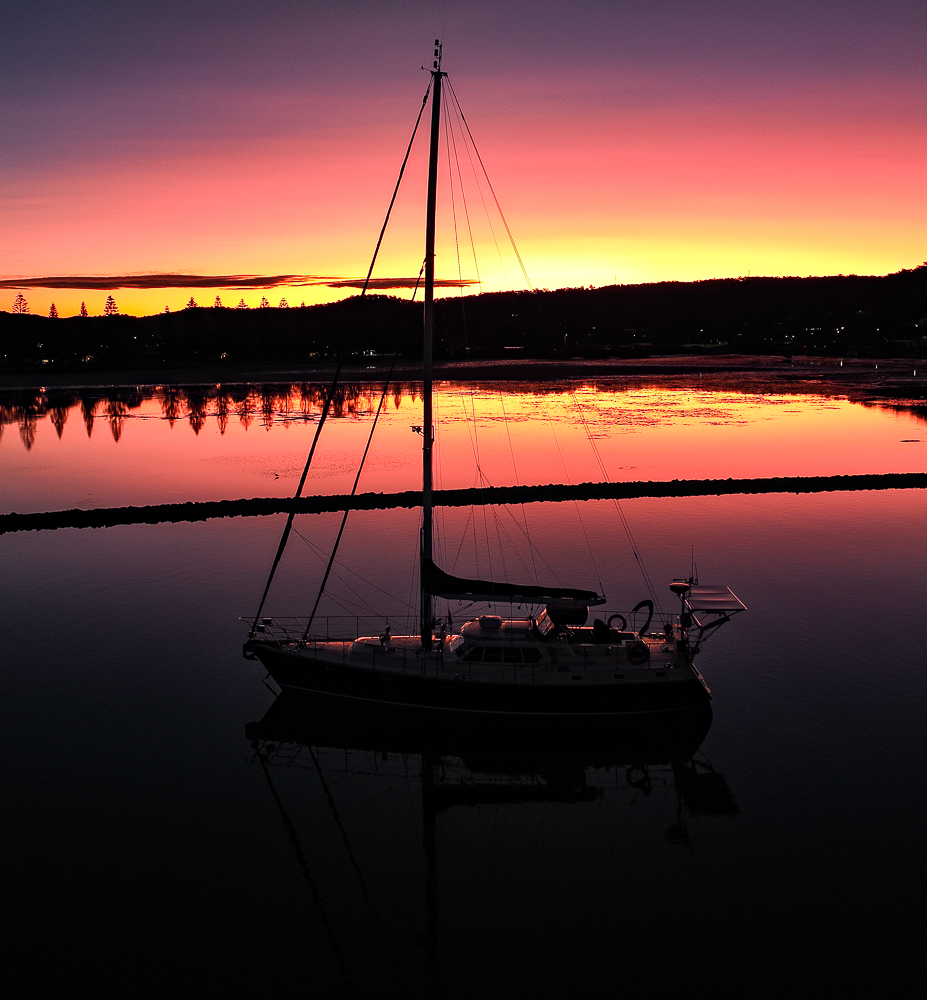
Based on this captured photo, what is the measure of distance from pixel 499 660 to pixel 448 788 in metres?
3.76

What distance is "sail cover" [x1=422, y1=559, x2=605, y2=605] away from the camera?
2272cm

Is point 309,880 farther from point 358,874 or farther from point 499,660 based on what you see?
point 499,660

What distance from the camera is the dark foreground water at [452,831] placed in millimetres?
14047

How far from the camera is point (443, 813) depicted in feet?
61.6

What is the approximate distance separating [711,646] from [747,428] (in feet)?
198

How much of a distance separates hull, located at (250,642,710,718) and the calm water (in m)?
1.11

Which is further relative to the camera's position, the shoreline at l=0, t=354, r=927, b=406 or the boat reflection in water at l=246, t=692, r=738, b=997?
the shoreline at l=0, t=354, r=927, b=406

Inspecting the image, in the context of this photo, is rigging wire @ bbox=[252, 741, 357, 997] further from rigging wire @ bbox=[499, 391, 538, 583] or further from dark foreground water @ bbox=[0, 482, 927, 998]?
rigging wire @ bbox=[499, 391, 538, 583]

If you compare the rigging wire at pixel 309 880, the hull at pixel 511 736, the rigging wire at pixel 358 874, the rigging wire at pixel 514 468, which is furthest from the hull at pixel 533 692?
the rigging wire at pixel 514 468

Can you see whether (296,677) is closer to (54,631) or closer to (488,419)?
(54,631)

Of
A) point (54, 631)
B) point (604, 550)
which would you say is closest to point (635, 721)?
point (604, 550)

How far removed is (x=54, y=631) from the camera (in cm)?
2895

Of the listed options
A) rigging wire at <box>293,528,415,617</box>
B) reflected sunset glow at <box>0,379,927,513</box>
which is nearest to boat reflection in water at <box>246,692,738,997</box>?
rigging wire at <box>293,528,415,617</box>

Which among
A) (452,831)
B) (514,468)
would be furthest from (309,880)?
(514,468)
